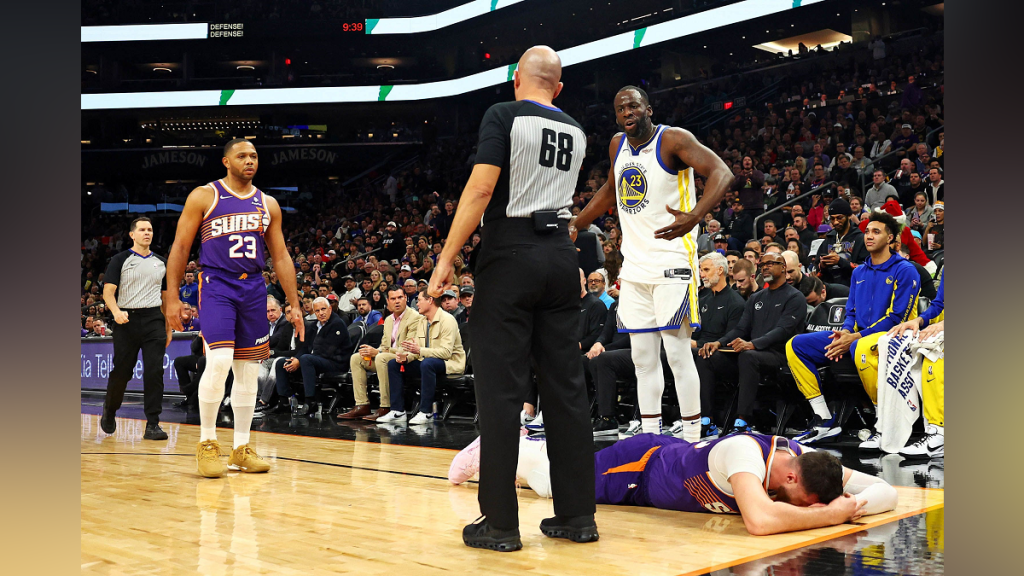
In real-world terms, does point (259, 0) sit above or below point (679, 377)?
→ above

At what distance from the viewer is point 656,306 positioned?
4812 mm

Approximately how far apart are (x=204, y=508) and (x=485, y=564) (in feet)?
5.78

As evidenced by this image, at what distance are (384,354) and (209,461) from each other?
3833mm

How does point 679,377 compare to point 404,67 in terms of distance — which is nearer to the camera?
point 679,377

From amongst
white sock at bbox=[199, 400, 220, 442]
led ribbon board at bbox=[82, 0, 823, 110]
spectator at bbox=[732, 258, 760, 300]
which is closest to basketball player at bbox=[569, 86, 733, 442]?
white sock at bbox=[199, 400, 220, 442]

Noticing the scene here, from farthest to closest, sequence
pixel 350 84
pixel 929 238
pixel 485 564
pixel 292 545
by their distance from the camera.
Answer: pixel 350 84 < pixel 929 238 < pixel 292 545 < pixel 485 564

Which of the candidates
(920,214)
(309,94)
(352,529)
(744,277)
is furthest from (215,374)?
(309,94)

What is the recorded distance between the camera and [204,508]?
163 inches

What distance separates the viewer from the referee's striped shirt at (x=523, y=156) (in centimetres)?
338

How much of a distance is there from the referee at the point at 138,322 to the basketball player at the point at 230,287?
91.9 inches

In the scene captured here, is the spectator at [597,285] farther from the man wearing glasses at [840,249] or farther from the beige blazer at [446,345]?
the man wearing glasses at [840,249]
